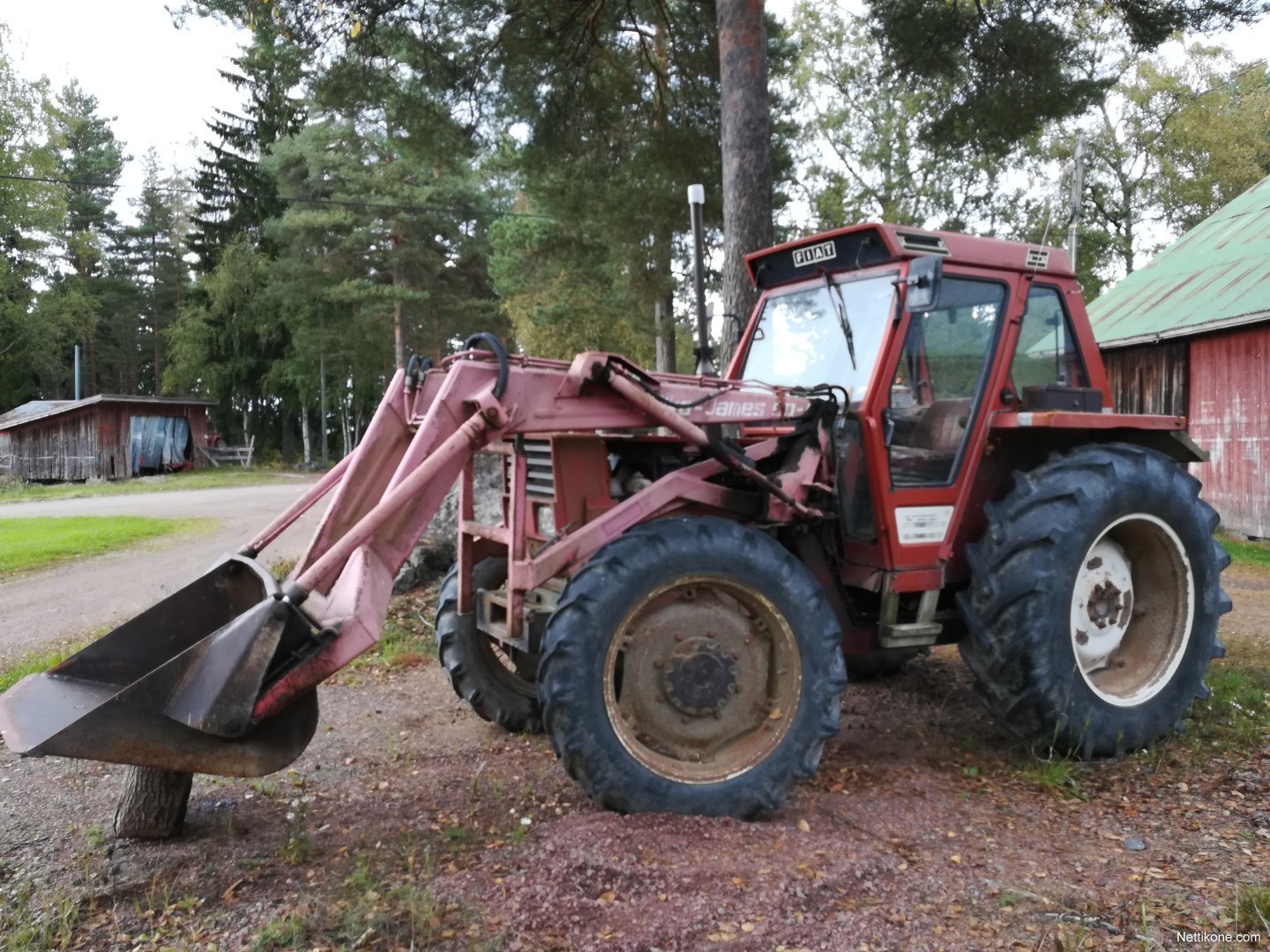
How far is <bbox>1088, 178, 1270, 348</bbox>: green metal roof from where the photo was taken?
42.3ft

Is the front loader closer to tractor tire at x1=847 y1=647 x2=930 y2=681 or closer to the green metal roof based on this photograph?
tractor tire at x1=847 y1=647 x2=930 y2=681

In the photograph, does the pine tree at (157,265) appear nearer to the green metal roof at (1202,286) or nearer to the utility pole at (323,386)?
the utility pole at (323,386)

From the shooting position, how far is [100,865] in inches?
128

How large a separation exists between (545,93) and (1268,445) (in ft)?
33.7

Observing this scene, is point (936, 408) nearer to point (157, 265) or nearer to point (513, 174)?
point (513, 174)

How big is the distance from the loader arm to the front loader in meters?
0.01

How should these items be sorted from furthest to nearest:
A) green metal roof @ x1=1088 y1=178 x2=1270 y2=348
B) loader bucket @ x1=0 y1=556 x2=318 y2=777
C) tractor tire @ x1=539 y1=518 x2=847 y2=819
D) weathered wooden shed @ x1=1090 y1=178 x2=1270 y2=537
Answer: green metal roof @ x1=1088 y1=178 x2=1270 y2=348
weathered wooden shed @ x1=1090 y1=178 x2=1270 y2=537
tractor tire @ x1=539 y1=518 x2=847 y2=819
loader bucket @ x1=0 y1=556 x2=318 y2=777

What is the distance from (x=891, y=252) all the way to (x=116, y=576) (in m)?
8.97

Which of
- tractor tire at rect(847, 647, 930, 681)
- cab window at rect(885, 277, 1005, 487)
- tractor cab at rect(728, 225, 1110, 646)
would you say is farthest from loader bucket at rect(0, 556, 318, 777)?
tractor tire at rect(847, 647, 930, 681)

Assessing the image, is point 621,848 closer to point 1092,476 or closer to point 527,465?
point 527,465

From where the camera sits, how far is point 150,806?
11.3ft

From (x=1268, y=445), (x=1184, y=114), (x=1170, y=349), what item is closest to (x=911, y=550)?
(x=1268, y=445)

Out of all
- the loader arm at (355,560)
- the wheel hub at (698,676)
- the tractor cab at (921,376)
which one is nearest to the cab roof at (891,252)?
the tractor cab at (921,376)

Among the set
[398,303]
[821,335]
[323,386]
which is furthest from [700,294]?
[323,386]
